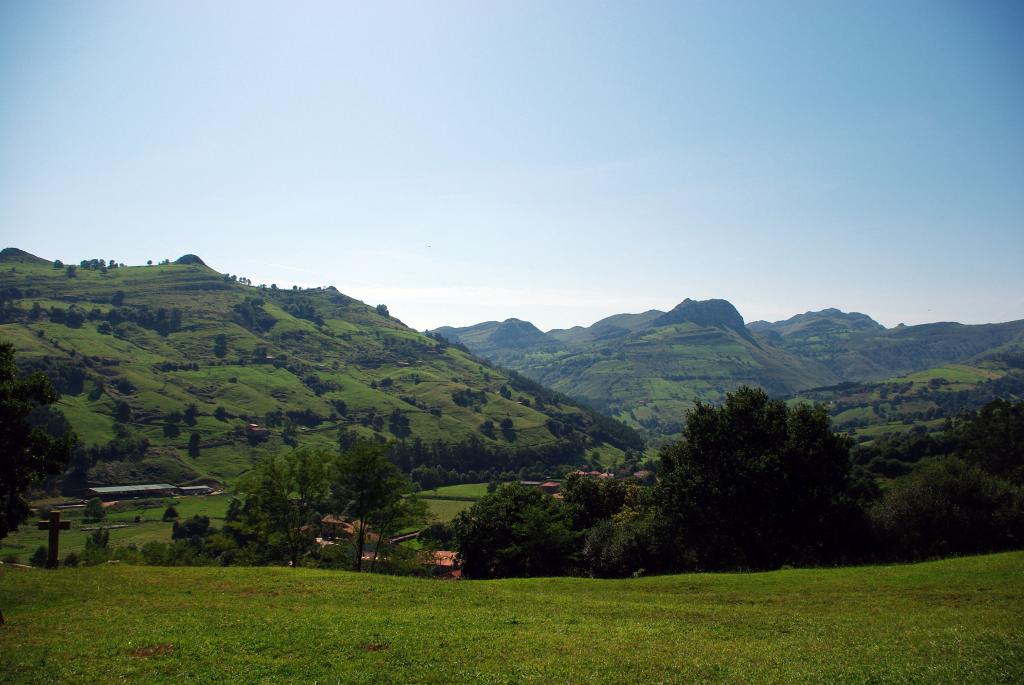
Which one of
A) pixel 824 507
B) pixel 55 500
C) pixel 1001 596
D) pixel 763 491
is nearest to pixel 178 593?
pixel 1001 596

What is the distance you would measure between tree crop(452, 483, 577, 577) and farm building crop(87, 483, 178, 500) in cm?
16358

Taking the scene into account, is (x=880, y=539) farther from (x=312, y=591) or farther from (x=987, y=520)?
(x=312, y=591)

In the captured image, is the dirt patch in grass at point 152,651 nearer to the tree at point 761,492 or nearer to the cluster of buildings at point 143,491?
the tree at point 761,492

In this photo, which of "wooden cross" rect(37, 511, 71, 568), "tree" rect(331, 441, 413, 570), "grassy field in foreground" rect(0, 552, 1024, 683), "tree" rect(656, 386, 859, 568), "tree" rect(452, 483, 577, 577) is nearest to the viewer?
"grassy field in foreground" rect(0, 552, 1024, 683)

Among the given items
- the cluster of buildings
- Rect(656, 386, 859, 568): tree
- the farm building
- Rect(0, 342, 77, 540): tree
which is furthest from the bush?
the farm building

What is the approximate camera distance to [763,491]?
161 feet

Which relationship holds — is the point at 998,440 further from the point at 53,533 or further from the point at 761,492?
the point at 53,533

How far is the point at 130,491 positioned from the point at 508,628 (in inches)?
7751

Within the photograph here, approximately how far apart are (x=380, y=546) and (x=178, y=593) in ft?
83.1

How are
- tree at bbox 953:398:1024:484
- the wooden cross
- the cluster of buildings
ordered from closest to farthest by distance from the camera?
the wooden cross, tree at bbox 953:398:1024:484, the cluster of buildings

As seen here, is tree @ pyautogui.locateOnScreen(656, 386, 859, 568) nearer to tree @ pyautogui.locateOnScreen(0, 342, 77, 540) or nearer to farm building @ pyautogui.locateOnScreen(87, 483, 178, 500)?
tree @ pyautogui.locateOnScreen(0, 342, 77, 540)

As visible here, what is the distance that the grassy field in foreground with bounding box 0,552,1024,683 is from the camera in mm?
18219

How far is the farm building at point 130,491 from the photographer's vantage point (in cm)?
17412

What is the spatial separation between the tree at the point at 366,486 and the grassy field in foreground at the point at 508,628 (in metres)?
14.9
